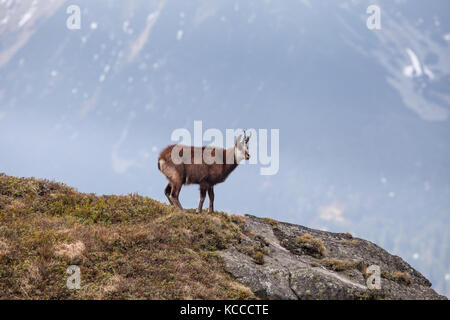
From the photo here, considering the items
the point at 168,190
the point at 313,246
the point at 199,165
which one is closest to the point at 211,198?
the point at 199,165

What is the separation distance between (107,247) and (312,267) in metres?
7.54

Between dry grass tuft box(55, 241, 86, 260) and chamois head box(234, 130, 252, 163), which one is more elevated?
chamois head box(234, 130, 252, 163)

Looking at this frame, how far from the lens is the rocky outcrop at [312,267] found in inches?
463

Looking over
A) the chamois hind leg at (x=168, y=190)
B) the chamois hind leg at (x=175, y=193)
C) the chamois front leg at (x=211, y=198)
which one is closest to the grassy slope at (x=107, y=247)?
the chamois hind leg at (x=175, y=193)

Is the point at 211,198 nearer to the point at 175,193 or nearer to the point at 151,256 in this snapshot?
the point at 175,193

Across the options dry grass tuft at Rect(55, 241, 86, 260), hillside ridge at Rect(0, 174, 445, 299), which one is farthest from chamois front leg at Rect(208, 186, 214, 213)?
dry grass tuft at Rect(55, 241, 86, 260)

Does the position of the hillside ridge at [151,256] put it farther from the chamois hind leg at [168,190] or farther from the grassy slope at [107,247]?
the chamois hind leg at [168,190]

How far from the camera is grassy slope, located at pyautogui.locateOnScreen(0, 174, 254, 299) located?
9695 mm

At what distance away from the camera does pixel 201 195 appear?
17141 millimetres

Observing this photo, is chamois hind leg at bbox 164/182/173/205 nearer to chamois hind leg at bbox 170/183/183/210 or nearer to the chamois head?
chamois hind leg at bbox 170/183/183/210

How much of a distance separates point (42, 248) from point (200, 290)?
487 centimetres

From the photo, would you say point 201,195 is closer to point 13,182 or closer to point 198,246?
point 198,246

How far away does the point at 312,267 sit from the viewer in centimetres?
1395
